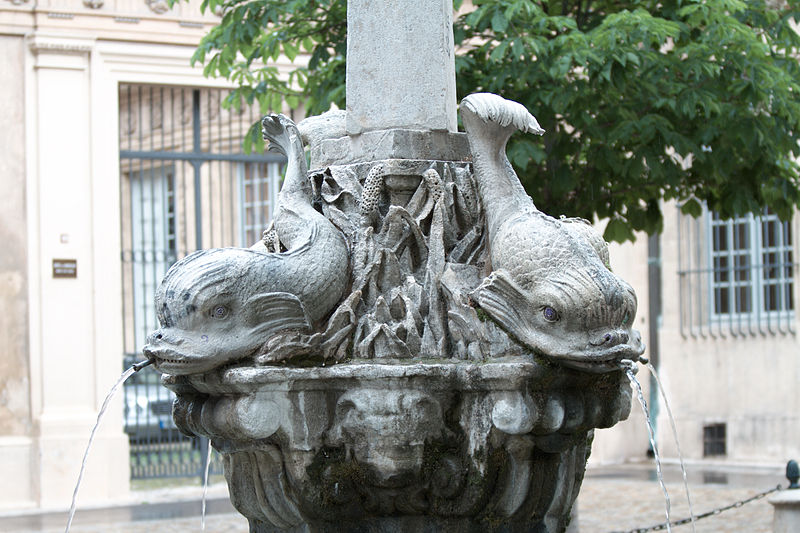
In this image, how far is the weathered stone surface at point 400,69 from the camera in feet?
17.6

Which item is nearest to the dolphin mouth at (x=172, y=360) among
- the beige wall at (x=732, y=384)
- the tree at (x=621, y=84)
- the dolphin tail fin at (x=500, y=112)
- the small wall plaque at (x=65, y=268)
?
the dolphin tail fin at (x=500, y=112)

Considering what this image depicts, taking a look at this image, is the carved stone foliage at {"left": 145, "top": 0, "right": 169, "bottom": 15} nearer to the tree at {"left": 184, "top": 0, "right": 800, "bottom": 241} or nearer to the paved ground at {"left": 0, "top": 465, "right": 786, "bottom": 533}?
the paved ground at {"left": 0, "top": 465, "right": 786, "bottom": 533}

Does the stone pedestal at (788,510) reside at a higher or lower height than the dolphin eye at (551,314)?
lower

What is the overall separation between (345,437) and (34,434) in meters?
8.86

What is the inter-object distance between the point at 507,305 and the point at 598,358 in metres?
0.38

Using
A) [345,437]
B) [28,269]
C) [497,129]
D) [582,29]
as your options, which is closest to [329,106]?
[582,29]

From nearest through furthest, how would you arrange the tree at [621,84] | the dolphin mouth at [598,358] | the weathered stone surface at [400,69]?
1. the dolphin mouth at [598,358]
2. the weathered stone surface at [400,69]
3. the tree at [621,84]

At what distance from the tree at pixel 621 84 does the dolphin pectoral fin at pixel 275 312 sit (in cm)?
319

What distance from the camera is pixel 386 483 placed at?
4.75 metres

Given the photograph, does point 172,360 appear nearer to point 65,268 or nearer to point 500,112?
point 500,112

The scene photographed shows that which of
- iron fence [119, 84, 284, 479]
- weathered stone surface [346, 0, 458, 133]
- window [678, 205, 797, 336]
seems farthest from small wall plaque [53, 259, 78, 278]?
weathered stone surface [346, 0, 458, 133]

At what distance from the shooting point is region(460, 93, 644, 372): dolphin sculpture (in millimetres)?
4598

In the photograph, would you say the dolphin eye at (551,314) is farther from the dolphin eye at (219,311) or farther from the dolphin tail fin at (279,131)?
the dolphin tail fin at (279,131)

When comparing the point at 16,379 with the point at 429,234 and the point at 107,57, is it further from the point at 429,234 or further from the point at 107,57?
the point at 429,234
